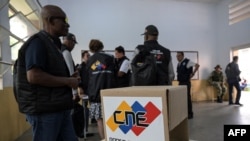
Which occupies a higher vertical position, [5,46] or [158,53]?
[5,46]

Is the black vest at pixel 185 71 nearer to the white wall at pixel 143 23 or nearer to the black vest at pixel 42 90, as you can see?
the white wall at pixel 143 23

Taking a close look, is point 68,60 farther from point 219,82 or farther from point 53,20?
point 219,82

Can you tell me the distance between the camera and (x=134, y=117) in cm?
88

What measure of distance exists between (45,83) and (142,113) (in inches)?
23.1

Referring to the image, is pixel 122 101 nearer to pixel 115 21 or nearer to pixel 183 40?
pixel 115 21

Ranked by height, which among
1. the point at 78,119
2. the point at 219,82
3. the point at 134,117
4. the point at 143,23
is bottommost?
the point at 78,119

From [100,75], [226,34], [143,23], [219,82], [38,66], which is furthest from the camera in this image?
[226,34]

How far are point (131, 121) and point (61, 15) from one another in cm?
80

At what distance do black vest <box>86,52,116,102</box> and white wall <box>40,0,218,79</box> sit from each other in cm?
387

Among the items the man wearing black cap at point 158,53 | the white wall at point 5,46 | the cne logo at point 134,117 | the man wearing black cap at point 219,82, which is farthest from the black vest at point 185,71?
the cne logo at point 134,117

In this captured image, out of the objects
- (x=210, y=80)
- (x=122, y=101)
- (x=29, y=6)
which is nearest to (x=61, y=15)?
(x=122, y=101)

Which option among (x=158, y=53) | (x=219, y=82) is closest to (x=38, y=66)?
(x=158, y=53)

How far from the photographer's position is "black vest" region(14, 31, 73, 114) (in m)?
1.19

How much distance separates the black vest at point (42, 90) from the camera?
119 cm
